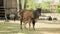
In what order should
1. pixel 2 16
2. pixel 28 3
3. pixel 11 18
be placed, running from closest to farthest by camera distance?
pixel 11 18 → pixel 2 16 → pixel 28 3

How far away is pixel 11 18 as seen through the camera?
15.4 metres

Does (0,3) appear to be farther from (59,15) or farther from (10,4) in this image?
(59,15)

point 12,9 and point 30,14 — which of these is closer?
point 30,14

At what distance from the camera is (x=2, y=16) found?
54.1 feet

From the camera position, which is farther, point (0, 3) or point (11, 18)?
point (0, 3)

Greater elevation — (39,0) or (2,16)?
(39,0)

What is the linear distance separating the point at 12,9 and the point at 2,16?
1.15 metres

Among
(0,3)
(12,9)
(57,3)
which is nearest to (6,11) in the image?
(12,9)

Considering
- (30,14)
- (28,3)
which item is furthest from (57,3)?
(30,14)

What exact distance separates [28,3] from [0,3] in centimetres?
249

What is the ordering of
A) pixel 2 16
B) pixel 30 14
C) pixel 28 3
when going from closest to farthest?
pixel 30 14, pixel 2 16, pixel 28 3

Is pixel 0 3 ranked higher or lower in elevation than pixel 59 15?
higher

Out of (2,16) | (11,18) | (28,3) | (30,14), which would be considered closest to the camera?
(30,14)

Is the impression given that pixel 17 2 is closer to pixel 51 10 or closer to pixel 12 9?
pixel 12 9
